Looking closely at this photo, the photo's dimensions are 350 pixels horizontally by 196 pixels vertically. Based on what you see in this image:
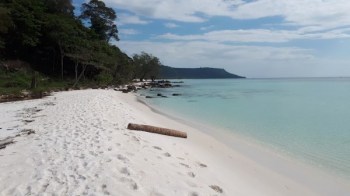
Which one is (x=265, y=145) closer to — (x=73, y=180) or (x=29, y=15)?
(x=73, y=180)

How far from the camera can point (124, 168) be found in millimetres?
6109

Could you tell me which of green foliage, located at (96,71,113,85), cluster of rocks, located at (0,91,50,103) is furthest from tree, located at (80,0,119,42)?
cluster of rocks, located at (0,91,50,103)

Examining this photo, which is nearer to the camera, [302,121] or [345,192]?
[345,192]

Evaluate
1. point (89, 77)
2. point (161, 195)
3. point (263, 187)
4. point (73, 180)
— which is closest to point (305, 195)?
point (263, 187)

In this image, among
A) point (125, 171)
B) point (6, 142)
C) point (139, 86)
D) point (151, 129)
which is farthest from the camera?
point (139, 86)

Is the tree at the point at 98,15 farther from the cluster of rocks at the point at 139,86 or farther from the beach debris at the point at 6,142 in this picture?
the beach debris at the point at 6,142

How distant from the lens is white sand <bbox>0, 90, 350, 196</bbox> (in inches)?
208

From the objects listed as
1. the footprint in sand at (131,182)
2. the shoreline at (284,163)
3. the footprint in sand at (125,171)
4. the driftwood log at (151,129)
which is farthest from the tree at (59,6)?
the footprint in sand at (131,182)

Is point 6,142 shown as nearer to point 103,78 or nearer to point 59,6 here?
point 103,78

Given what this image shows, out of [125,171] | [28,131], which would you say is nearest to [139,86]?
[28,131]

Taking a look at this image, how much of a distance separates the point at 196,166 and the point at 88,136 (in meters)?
3.34

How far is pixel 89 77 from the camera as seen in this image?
47500mm

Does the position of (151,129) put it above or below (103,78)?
below

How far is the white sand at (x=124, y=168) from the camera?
5277 millimetres
